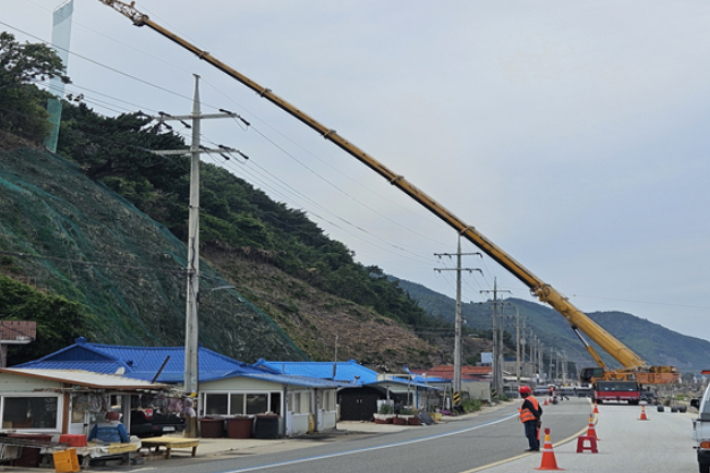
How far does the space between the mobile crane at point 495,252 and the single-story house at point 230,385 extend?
16.0m

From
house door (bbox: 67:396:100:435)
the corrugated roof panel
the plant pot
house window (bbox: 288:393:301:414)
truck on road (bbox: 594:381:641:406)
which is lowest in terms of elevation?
the plant pot

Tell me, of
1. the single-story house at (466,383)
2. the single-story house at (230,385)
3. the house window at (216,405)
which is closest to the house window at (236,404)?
the single-story house at (230,385)

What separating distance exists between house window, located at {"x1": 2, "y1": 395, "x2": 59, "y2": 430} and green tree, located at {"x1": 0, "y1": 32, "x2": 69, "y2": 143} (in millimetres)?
49057

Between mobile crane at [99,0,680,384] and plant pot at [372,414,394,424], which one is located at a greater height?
mobile crane at [99,0,680,384]

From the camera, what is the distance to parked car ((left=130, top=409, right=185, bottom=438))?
27750 mm

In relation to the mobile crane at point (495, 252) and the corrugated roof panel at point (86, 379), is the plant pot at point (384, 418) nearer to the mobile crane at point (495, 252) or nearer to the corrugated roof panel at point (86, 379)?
the mobile crane at point (495, 252)

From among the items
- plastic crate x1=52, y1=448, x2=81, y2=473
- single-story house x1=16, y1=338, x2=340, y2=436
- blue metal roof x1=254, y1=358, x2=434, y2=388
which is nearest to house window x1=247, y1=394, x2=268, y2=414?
single-story house x1=16, y1=338, x2=340, y2=436

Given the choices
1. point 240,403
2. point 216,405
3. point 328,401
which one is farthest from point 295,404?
point 328,401

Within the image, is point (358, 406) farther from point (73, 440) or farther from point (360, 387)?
point (73, 440)

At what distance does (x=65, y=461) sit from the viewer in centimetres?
1884

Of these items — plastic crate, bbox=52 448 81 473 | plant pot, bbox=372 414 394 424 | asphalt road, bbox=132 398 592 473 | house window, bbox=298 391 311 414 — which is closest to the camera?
asphalt road, bbox=132 398 592 473

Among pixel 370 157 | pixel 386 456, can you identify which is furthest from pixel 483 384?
pixel 386 456

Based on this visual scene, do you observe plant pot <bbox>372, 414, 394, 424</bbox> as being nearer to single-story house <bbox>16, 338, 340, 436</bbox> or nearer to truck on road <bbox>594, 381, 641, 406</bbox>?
single-story house <bbox>16, 338, 340, 436</bbox>

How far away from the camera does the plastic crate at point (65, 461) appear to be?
61.6 ft
